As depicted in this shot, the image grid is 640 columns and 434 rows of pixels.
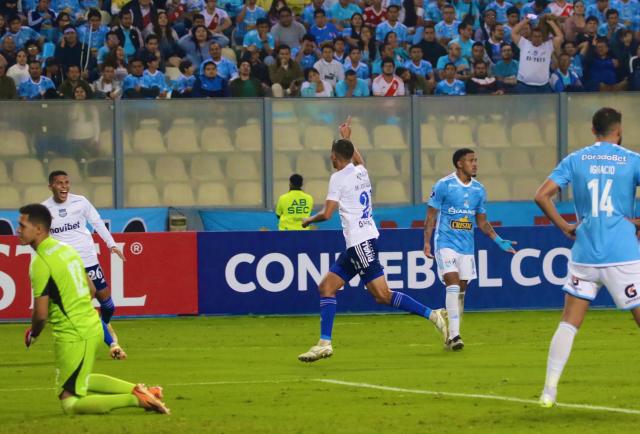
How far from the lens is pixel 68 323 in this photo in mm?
10773

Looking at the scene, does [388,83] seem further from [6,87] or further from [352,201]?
[352,201]

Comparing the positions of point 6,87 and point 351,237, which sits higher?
point 6,87

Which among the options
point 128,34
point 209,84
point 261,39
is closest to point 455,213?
point 209,84

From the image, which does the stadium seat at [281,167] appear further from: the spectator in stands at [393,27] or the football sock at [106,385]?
the football sock at [106,385]

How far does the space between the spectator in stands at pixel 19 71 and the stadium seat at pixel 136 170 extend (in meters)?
2.40

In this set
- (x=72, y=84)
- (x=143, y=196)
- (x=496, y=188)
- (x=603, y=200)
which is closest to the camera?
(x=603, y=200)

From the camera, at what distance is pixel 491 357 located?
15.6m

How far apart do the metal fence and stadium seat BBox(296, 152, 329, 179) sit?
0.02 metres

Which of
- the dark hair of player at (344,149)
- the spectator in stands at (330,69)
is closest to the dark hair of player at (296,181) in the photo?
the spectator in stands at (330,69)

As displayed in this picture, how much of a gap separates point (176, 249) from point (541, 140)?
8.05m

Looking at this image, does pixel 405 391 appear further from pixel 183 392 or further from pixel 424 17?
pixel 424 17

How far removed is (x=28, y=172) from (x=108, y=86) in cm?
215

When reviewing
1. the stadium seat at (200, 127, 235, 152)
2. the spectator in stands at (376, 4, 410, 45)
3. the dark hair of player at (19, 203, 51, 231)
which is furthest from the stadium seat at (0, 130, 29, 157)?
the dark hair of player at (19, 203, 51, 231)

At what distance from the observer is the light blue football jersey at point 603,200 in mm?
10375
